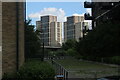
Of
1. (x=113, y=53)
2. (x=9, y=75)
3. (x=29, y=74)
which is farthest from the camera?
(x=113, y=53)

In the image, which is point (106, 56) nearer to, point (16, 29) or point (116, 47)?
point (116, 47)

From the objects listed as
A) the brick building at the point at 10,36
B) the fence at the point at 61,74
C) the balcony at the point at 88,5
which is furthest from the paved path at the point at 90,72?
the balcony at the point at 88,5

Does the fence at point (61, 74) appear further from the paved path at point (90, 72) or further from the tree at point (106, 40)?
the tree at point (106, 40)

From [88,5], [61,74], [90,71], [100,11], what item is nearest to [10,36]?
[61,74]

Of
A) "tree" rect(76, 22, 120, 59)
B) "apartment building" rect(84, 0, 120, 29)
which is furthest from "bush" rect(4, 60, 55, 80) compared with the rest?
"apartment building" rect(84, 0, 120, 29)

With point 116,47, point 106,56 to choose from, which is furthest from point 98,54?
point 116,47

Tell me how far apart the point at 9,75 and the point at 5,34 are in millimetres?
1662

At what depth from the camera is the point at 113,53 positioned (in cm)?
5475

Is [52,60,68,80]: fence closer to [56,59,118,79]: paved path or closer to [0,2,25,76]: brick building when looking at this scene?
[56,59,118,79]: paved path

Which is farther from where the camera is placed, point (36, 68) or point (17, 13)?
point (17, 13)

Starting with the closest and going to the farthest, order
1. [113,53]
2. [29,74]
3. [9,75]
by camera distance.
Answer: [29,74] → [9,75] → [113,53]

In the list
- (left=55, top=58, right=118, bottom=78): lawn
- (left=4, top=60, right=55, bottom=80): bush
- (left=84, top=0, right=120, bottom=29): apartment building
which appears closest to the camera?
(left=4, top=60, right=55, bottom=80): bush

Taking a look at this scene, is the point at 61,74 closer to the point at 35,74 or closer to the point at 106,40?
the point at 35,74

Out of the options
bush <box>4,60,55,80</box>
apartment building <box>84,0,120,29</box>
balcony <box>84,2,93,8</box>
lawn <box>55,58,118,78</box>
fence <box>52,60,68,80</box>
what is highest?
balcony <box>84,2,93,8</box>
